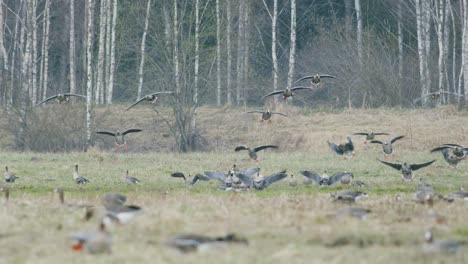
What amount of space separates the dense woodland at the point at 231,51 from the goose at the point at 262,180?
13.7 m

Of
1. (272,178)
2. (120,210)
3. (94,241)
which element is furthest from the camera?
(272,178)

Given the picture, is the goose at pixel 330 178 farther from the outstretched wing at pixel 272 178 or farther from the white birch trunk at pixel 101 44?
the white birch trunk at pixel 101 44

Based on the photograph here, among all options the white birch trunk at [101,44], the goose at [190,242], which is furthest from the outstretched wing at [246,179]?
the white birch trunk at [101,44]

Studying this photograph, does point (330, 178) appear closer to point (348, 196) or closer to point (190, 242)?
point (348, 196)

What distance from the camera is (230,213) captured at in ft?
48.9

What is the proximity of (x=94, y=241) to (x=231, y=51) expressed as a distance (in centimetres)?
3589

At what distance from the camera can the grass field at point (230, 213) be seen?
36.9 feet

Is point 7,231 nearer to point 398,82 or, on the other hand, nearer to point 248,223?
point 248,223

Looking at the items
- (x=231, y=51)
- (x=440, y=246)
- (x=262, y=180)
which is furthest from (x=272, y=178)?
(x=231, y=51)

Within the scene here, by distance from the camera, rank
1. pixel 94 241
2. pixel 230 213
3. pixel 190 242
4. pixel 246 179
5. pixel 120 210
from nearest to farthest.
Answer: pixel 94 241 < pixel 190 242 < pixel 120 210 < pixel 230 213 < pixel 246 179

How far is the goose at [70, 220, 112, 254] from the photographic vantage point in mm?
11070

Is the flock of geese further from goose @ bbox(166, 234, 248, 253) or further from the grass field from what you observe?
the grass field

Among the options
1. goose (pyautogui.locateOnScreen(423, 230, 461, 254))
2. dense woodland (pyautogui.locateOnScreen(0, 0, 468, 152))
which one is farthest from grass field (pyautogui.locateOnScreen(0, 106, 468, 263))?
dense woodland (pyautogui.locateOnScreen(0, 0, 468, 152))

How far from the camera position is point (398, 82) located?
4144cm
